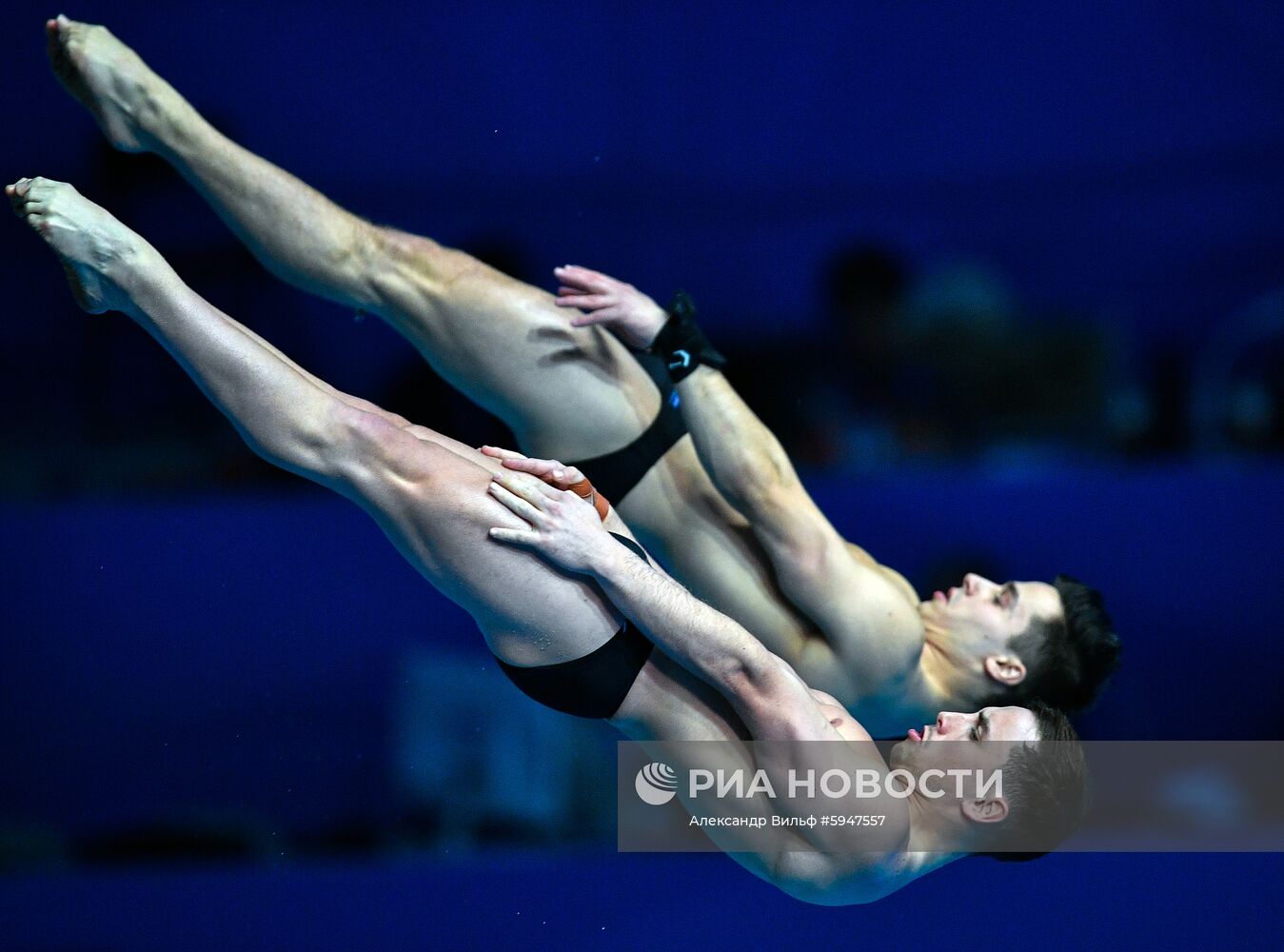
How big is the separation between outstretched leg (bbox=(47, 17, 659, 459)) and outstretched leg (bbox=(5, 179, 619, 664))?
522 millimetres

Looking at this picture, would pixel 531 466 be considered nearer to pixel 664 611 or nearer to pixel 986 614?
pixel 664 611

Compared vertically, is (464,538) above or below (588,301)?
below

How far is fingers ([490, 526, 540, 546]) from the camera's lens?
2.10 metres

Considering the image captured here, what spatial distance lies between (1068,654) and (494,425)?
1.74 meters

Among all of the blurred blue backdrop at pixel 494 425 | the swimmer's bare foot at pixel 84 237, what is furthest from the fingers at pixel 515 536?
the blurred blue backdrop at pixel 494 425

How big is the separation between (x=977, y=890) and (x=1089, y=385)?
5.33 ft

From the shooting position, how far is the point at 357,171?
13.6 ft

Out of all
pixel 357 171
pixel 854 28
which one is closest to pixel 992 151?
pixel 854 28

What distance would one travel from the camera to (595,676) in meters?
2.25

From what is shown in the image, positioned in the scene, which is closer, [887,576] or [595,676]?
[595,676]

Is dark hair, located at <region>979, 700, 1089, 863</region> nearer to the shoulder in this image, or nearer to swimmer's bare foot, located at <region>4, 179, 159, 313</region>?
the shoulder

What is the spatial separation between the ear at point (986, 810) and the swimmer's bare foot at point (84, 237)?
1.60 meters

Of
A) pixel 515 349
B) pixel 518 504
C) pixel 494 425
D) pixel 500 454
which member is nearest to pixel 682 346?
pixel 515 349

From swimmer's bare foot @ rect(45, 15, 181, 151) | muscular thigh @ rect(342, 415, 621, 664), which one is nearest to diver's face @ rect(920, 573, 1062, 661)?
muscular thigh @ rect(342, 415, 621, 664)
